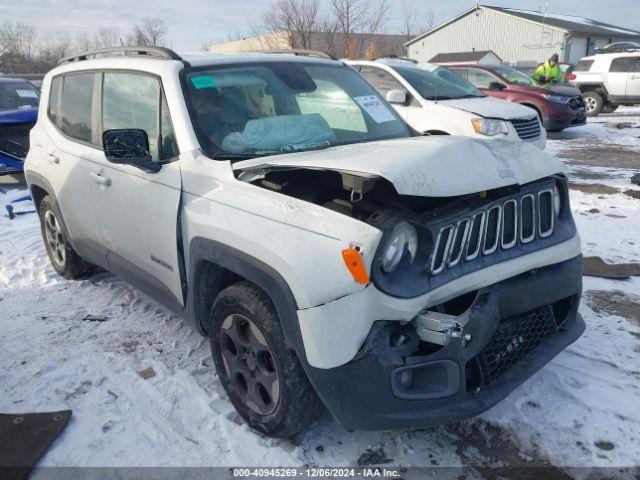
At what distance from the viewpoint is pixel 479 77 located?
12938mm

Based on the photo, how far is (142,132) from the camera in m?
2.97

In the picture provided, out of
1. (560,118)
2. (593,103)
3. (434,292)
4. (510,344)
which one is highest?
(434,292)

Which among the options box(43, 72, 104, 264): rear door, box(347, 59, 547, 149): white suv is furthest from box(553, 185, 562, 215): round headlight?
box(347, 59, 547, 149): white suv

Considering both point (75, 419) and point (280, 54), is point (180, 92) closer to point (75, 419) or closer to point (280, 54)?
point (280, 54)

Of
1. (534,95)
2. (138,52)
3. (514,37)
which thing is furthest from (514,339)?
(514,37)

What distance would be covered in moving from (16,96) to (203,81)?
8855 mm

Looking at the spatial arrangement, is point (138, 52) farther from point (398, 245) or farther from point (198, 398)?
point (398, 245)

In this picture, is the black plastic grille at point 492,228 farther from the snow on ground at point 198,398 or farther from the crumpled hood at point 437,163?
the snow on ground at point 198,398

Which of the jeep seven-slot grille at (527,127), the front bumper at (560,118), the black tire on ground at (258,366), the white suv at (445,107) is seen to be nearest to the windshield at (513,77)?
the front bumper at (560,118)

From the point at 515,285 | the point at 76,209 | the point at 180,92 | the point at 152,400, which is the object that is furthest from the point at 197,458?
the point at 76,209

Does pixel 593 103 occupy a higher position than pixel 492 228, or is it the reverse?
pixel 492 228

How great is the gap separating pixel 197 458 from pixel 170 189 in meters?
1.43

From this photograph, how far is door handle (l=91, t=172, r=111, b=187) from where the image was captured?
3.51 metres

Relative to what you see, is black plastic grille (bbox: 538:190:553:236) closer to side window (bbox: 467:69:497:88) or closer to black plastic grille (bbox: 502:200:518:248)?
black plastic grille (bbox: 502:200:518:248)
